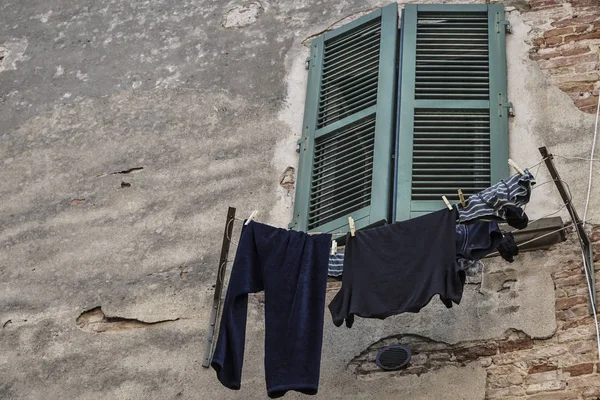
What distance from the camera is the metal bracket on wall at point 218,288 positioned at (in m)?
6.50

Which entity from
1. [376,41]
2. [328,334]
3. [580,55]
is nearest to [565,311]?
[328,334]

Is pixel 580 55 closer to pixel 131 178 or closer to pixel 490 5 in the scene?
pixel 490 5

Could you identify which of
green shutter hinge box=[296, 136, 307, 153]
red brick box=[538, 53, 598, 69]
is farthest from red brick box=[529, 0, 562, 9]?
green shutter hinge box=[296, 136, 307, 153]

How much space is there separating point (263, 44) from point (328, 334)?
2.22 metres

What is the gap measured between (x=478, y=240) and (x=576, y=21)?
2002mm

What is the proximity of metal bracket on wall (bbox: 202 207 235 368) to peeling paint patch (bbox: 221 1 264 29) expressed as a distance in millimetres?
1736

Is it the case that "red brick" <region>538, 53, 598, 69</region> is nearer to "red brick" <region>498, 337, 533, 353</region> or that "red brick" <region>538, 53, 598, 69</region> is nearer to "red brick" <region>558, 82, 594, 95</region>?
"red brick" <region>558, 82, 594, 95</region>

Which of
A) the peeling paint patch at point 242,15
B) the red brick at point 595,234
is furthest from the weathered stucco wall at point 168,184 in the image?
the red brick at point 595,234

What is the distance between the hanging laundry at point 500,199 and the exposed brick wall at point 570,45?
121 centimetres

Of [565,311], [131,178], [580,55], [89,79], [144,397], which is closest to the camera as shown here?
[565,311]

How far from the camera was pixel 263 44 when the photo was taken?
7730mm

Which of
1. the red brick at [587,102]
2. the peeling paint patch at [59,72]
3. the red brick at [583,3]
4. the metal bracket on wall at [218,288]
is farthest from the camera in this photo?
the peeling paint patch at [59,72]

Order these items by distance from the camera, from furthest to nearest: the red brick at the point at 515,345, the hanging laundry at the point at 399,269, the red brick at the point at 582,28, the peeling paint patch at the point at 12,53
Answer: the peeling paint patch at the point at 12,53, the red brick at the point at 582,28, the red brick at the point at 515,345, the hanging laundry at the point at 399,269

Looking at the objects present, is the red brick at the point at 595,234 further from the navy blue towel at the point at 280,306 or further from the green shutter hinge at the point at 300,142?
the green shutter hinge at the point at 300,142
